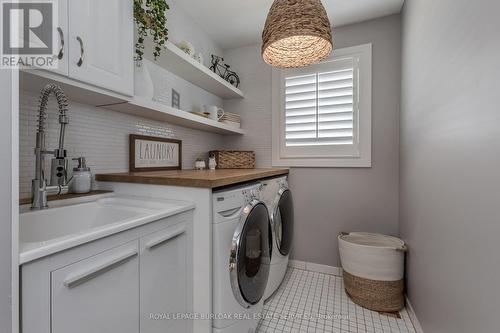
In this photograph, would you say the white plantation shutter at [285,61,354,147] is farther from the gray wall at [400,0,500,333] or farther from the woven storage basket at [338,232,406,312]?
the woven storage basket at [338,232,406,312]

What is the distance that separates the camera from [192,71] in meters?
1.89

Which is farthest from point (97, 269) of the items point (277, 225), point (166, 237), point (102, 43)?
point (277, 225)

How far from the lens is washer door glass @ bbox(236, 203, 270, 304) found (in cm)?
119

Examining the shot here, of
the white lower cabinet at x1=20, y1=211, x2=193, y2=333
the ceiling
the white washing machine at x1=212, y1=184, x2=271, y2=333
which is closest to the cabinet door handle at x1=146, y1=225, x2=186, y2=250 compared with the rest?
the white lower cabinet at x1=20, y1=211, x2=193, y2=333

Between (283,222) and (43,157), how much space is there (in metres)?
1.56

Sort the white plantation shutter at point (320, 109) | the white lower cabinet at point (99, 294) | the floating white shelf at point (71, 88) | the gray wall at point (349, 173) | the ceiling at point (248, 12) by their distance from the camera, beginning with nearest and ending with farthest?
the white lower cabinet at point (99, 294), the floating white shelf at point (71, 88), the ceiling at point (248, 12), the gray wall at point (349, 173), the white plantation shutter at point (320, 109)

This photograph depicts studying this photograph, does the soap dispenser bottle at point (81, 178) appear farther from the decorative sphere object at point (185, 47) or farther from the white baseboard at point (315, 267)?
the white baseboard at point (315, 267)

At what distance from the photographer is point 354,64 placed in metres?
2.12

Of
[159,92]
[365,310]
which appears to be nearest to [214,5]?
[159,92]

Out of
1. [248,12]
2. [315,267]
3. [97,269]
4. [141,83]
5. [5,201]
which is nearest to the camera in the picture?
[5,201]

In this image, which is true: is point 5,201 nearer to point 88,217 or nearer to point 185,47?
point 88,217

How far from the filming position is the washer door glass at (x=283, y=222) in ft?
5.74

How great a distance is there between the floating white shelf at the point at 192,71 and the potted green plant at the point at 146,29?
0.36 ft

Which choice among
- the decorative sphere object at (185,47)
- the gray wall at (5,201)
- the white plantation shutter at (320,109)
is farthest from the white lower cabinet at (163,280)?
the white plantation shutter at (320,109)
